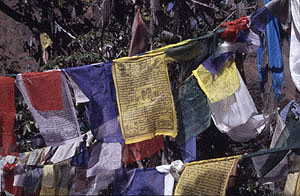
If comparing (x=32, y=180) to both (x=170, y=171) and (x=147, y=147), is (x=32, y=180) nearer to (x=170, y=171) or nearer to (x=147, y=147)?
(x=147, y=147)

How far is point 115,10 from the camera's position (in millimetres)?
4867

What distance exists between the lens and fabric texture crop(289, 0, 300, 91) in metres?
3.55

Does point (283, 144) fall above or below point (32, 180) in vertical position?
above

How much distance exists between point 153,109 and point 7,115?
1.73 metres

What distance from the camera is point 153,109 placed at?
3.67m

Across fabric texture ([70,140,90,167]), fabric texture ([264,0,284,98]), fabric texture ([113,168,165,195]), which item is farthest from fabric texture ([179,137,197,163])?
fabric texture ([70,140,90,167])

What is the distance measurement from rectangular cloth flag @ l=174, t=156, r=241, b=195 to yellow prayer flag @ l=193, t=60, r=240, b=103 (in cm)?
67

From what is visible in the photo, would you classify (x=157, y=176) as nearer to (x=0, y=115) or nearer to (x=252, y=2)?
(x=0, y=115)

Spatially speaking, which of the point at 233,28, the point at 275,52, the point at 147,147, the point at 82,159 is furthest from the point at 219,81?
the point at 82,159

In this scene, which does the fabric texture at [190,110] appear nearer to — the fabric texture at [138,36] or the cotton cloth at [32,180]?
the fabric texture at [138,36]

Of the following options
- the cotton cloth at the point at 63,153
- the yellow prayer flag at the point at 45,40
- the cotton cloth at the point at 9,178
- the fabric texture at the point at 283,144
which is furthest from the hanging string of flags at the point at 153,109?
the yellow prayer flag at the point at 45,40

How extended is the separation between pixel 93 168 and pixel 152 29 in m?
1.78

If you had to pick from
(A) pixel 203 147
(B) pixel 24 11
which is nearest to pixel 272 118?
(A) pixel 203 147

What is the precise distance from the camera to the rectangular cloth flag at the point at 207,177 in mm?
3238
